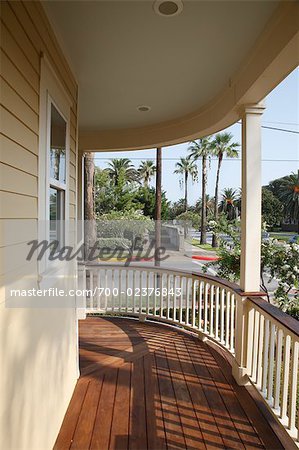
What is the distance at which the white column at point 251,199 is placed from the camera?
2836mm

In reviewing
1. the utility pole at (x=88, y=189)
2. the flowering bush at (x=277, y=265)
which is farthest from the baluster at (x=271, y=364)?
the utility pole at (x=88, y=189)

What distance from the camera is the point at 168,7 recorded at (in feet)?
5.95

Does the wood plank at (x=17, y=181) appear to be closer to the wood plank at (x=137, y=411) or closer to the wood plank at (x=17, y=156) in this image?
the wood plank at (x=17, y=156)

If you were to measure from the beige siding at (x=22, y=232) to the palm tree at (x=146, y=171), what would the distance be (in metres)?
23.7

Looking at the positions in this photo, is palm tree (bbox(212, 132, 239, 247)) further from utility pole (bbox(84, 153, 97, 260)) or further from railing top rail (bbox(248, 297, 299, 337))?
railing top rail (bbox(248, 297, 299, 337))

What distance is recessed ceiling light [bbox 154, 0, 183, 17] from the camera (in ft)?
5.77

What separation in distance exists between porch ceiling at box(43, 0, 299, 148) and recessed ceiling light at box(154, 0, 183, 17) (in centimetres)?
4

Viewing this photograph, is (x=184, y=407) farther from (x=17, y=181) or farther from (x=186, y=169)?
(x=186, y=169)

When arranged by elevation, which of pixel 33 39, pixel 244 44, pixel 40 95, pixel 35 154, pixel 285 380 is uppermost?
pixel 244 44

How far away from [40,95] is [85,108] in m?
1.92

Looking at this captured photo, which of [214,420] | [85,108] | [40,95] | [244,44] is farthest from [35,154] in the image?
[214,420]

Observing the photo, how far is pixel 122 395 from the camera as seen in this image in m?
2.68

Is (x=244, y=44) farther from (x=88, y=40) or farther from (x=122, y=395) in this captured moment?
(x=122, y=395)

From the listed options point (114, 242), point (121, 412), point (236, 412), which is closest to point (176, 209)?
point (114, 242)
